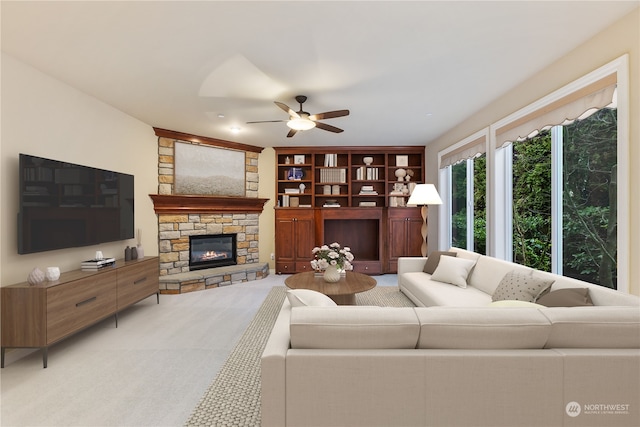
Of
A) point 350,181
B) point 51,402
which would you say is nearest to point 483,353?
point 51,402

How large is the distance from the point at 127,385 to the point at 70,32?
2.67 m

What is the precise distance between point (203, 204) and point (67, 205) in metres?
2.25

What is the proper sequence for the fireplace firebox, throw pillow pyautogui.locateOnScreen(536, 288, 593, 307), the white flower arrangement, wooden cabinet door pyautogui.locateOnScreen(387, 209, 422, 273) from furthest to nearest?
wooden cabinet door pyautogui.locateOnScreen(387, 209, 422, 273), the fireplace firebox, the white flower arrangement, throw pillow pyautogui.locateOnScreen(536, 288, 593, 307)

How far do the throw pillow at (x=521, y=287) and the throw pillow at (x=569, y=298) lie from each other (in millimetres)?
247

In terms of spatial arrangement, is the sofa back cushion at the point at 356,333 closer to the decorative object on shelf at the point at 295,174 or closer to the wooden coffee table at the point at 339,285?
the wooden coffee table at the point at 339,285

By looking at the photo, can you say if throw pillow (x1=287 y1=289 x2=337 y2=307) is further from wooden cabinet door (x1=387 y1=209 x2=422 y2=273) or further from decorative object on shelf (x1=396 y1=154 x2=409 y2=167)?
decorative object on shelf (x1=396 y1=154 x2=409 y2=167)

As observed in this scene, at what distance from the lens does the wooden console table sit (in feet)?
7.84

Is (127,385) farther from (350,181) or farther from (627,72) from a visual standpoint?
(350,181)

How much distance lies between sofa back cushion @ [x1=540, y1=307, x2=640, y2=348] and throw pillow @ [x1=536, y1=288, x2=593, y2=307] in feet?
1.84


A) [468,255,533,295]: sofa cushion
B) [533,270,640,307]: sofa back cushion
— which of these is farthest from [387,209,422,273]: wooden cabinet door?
[533,270,640,307]: sofa back cushion

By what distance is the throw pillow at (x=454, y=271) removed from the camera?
3377mm

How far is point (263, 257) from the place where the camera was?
6105 millimetres

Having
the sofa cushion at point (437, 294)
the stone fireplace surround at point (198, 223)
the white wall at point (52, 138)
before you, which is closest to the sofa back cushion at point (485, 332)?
the sofa cushion at point (437, 294)

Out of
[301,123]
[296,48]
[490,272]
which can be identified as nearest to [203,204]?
[301,123]
